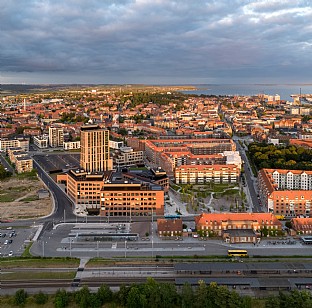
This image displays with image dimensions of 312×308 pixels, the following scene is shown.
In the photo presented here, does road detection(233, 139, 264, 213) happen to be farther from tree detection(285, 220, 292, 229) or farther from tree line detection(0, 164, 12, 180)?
tree line detection(0, 164, 12, 180)

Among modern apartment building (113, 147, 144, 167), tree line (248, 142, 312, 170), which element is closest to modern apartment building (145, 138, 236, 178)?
modern apartment building (113, 147, 144, 167)

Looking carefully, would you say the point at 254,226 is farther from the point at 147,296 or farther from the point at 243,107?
the point at 243,107

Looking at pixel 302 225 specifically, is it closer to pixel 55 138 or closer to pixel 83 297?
pixel 83 297

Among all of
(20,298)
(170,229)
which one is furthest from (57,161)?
(20,298)

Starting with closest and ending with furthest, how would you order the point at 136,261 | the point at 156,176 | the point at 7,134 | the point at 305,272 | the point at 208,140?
the point at 305,272 → the point at 136,261 → the point at 156,176 → the point at 208,140 → the point at 7,134

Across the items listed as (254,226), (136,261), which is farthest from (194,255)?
(254,226)

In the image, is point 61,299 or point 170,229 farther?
point 170,229
